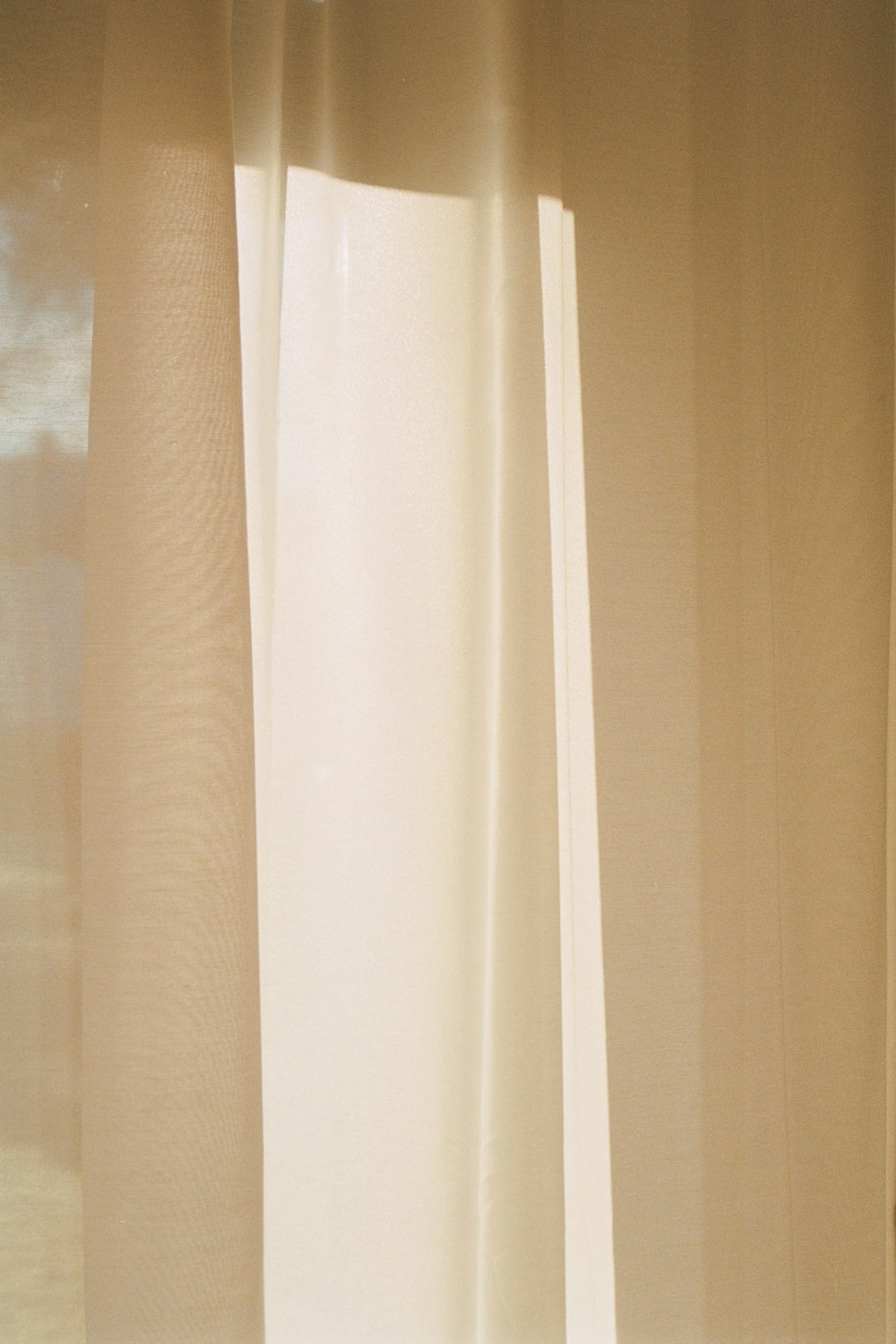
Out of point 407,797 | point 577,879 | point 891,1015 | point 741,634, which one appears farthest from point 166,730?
point 891,1015

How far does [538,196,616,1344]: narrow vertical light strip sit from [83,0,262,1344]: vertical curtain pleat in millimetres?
308

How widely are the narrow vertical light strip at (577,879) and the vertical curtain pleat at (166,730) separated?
0.31 metres

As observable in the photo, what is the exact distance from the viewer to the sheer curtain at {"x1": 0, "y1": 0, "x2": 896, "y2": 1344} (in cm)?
91

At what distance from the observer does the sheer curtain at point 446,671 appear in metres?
0.91

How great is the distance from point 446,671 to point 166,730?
0.84 feet

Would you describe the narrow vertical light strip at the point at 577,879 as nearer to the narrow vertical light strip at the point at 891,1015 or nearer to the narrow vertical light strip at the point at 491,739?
the narrow vertical light strip at the point at 491,739

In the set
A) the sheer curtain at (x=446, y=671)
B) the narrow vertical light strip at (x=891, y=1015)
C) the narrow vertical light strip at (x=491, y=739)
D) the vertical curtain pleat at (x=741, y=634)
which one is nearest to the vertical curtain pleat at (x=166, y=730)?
the sheer curtain at (x=446, y=671)

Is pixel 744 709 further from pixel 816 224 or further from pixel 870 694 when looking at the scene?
pixel 816 224

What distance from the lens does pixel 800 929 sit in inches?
45.1

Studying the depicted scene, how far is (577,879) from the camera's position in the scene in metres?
1.09

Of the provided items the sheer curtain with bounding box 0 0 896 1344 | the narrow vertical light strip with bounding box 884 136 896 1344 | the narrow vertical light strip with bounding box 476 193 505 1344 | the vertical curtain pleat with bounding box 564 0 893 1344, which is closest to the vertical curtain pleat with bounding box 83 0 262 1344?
the sheer curtain with bounding box 0 0 896 1344

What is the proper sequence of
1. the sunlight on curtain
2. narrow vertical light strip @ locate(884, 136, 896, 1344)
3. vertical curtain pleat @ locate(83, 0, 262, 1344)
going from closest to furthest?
1. vertical curtain pleat @ locate(83, 0, 262, 1344)
2. the sunlight on curtain
3. narrow vertical light strip @ locate(884, 136, 896, 1344)

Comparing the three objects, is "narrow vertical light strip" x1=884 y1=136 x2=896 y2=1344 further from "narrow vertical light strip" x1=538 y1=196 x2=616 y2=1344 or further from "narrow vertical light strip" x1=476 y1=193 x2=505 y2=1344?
"narrow vertical light strip" x1=476 y1=193 x2=505 y2=1344

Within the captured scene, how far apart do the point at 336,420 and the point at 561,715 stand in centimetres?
33
